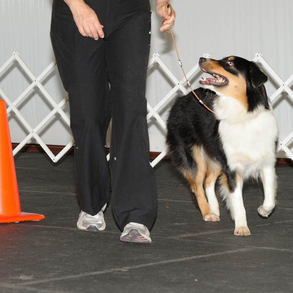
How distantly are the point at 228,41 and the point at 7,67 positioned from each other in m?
2.99

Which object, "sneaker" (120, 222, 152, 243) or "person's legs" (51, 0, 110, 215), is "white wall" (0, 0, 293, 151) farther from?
"sneaker" (120, 222, 152, 243)

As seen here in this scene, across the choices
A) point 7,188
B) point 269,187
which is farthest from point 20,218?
point 269,187

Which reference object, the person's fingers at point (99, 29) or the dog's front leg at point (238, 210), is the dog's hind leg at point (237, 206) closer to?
the dog's front leg at point (238, 210)

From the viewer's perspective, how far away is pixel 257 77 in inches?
172

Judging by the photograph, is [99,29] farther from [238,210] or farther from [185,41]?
[185,41]

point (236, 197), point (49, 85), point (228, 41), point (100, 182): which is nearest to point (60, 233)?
point (100, 182)

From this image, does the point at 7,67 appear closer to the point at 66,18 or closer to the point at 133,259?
the point at 66,18

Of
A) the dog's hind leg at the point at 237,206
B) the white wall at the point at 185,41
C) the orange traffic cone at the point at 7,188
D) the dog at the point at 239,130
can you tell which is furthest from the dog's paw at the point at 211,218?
the white wall at the point at 185,41

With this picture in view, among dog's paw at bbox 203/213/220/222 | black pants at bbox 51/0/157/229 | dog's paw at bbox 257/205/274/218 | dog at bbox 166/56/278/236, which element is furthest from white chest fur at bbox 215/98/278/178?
black pants at bbox 51/0/157/229

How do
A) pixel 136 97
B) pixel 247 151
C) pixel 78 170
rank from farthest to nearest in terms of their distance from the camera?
1. pixel 247 151
2. pixel 78 170
3. pixel 136 97

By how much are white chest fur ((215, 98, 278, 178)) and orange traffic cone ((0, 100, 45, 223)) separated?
1321mm

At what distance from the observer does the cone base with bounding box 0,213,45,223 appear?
451cm

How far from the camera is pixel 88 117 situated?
3951 millimetres

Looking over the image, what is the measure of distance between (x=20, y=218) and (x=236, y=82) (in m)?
1.62
